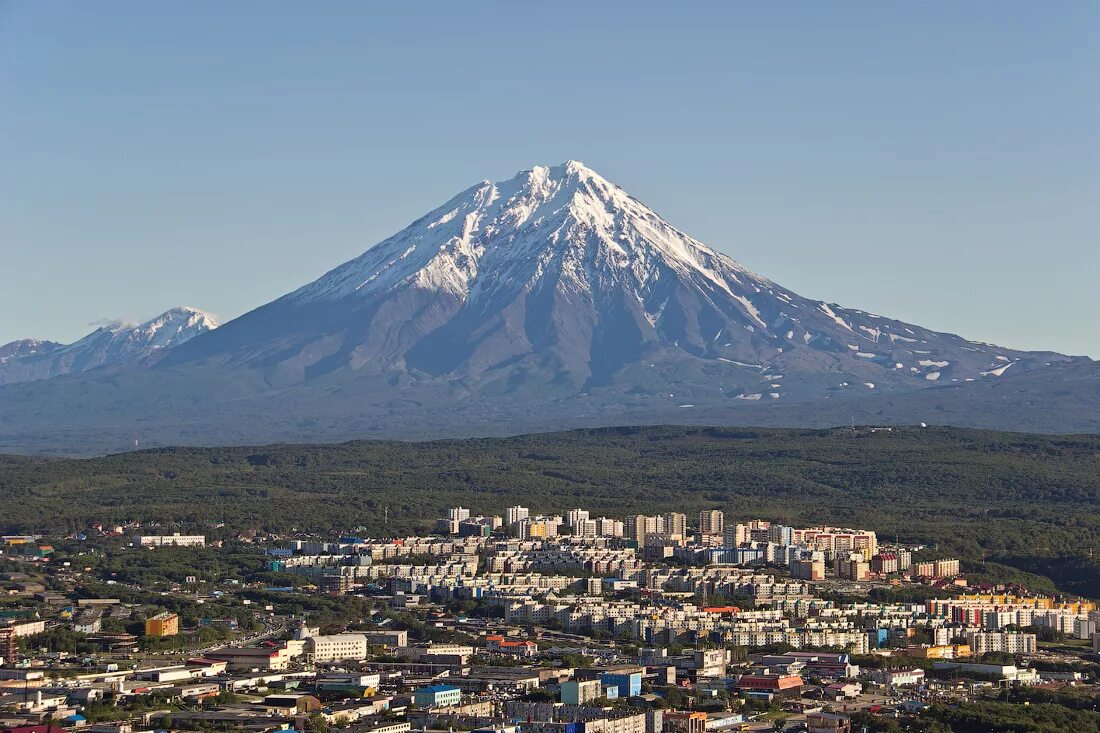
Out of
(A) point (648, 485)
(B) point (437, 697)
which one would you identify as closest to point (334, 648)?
(B) point (437, 697)

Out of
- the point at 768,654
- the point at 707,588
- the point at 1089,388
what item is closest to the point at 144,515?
the point at 707,588

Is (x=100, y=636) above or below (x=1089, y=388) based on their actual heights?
below

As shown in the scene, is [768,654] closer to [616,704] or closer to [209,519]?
[616,704]

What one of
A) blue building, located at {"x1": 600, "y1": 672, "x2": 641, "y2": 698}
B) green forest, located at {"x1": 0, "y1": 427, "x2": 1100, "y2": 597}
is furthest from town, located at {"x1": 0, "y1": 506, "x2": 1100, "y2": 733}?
green forest, located at {"x1": 0, "y1": 427, "x2": 1100, "y2": 597}

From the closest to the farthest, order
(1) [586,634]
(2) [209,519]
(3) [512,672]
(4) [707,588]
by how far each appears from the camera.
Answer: (3) [512,672]
(1) [586,634]
(4) [707,588]
(2) [209,519]

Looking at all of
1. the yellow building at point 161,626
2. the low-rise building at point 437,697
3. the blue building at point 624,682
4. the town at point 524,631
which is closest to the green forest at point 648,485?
the town at point 524,631

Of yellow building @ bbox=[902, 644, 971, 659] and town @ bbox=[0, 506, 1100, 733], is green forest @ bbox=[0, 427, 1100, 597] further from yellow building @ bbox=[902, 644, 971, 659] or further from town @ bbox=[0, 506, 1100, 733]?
yellow building @ bbox=[902, 644, 971, 659]
